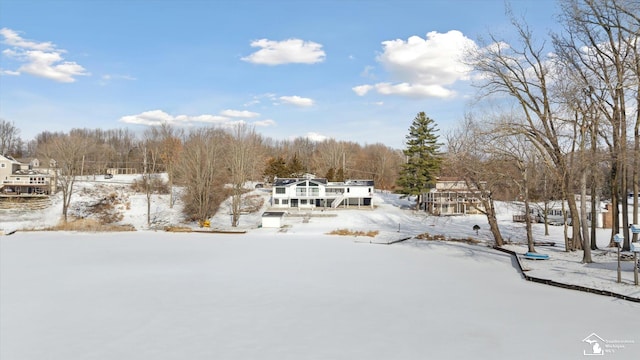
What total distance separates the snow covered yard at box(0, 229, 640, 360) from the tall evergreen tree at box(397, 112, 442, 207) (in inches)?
894

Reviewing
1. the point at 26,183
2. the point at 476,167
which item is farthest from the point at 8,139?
the point at 476,167

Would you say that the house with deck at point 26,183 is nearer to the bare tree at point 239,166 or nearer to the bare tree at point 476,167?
the bare tree at point 239,166

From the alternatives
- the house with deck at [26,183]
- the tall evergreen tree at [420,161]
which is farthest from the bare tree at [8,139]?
the tall evergreen tree at [420,161]

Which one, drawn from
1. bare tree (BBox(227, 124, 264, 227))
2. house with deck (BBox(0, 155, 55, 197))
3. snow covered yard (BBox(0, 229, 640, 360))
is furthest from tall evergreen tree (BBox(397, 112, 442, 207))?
house with deck (BBox(0, 155, 55, 197))

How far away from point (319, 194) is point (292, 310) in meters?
30.3

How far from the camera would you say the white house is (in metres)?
38.2

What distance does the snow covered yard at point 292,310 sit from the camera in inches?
243

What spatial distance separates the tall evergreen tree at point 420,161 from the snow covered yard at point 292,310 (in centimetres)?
2271

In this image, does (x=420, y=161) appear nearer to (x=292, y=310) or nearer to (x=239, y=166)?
(x=239, y=166)

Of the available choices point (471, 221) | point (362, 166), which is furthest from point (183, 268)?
point (362, 166)

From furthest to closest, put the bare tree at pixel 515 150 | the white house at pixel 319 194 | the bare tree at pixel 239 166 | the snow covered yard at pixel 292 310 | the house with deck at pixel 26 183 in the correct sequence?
the house with deck at pixel 26 183 < the white house at pixel 319 194 < the bare tree at pixel 239 166 < the bare tree at pixel 515 150 < the snow covered yard at pixel 292 310

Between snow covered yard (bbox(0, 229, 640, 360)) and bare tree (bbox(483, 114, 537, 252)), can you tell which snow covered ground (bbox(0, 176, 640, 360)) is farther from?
bare tree (bbox(483, 114, 537, 252))

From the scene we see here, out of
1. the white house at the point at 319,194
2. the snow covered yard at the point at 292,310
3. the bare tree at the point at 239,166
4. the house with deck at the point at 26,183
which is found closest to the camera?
the snow covered yard at the point at 292,310

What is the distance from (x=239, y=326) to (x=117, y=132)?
8878cm
